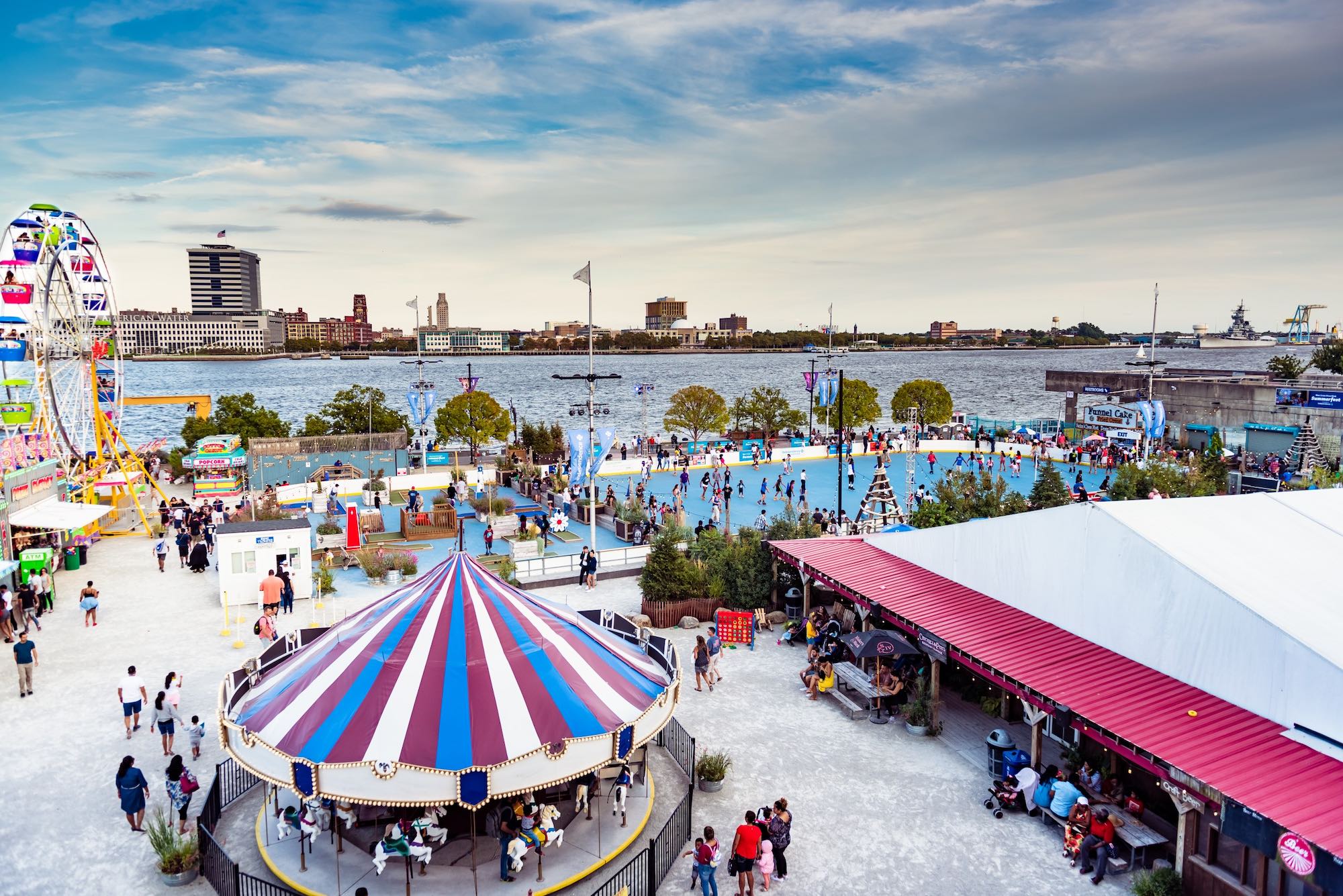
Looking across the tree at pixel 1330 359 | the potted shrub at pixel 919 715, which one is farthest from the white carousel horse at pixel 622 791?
the tree at pixel 1330 359

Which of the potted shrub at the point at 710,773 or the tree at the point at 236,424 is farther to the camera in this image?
the tree at the point at 236,424

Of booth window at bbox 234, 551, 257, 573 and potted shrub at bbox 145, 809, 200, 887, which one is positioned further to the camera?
booth window at bbox 234, 551, 257, 573

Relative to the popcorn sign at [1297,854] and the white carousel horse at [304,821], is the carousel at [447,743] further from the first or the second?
the popcorn sign at [1297,854]

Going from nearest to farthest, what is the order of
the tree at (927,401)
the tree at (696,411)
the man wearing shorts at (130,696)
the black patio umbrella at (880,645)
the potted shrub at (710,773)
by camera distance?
1. the potted shrub at (710,773)
2. the man wearing shorts at (130,696)
3. the black patio umbrella at (880,645)
4. the tree at (696,411)
5. the tree at (927,401)

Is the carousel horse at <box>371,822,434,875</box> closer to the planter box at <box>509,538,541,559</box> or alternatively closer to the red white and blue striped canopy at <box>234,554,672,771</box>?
the red white and blue striped canopy at <box>234,554,672,771</box>

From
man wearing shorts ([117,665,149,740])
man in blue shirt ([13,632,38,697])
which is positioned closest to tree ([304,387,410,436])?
man in blue shirt ([13,632,38,697])

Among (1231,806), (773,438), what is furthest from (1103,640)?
(773,438)
